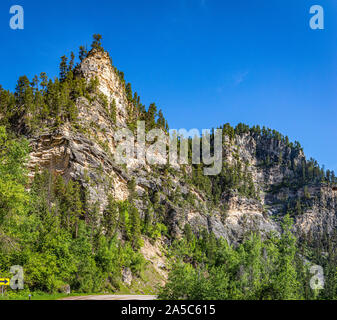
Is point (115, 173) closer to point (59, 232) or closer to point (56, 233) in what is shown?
point (59, 232)

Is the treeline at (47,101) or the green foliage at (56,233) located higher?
the treeline at (47,101)

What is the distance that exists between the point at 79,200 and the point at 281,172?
546 ft

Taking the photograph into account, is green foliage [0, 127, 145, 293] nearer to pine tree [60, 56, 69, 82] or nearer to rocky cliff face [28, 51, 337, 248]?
rocky cliff face [28, 51, 337, 248]

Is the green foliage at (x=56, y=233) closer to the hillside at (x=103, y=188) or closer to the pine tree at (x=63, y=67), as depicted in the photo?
the hillside at (x=103, y=188)

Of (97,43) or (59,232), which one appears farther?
(97,43)

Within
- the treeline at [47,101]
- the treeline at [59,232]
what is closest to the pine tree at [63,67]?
the treeline at [47,101]

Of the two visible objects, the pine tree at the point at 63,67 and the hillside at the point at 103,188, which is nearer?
the hillside at the point at 103,188

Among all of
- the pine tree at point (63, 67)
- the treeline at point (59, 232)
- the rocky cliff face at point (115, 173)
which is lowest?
the treeline at point (59, 232)

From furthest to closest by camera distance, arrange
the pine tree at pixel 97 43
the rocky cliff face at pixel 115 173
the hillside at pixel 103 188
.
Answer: the pine tree at pixel 97 43, the rocky cliff face at pixel 115 173, the hillside at pixel 103 188

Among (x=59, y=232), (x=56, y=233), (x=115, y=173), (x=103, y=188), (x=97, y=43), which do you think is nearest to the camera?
(x=56, y=233)

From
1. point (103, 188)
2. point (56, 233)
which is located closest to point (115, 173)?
point (103, 188)

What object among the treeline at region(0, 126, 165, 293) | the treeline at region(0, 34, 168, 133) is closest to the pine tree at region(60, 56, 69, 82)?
the treeline at region(0, 34, 168, 133)
